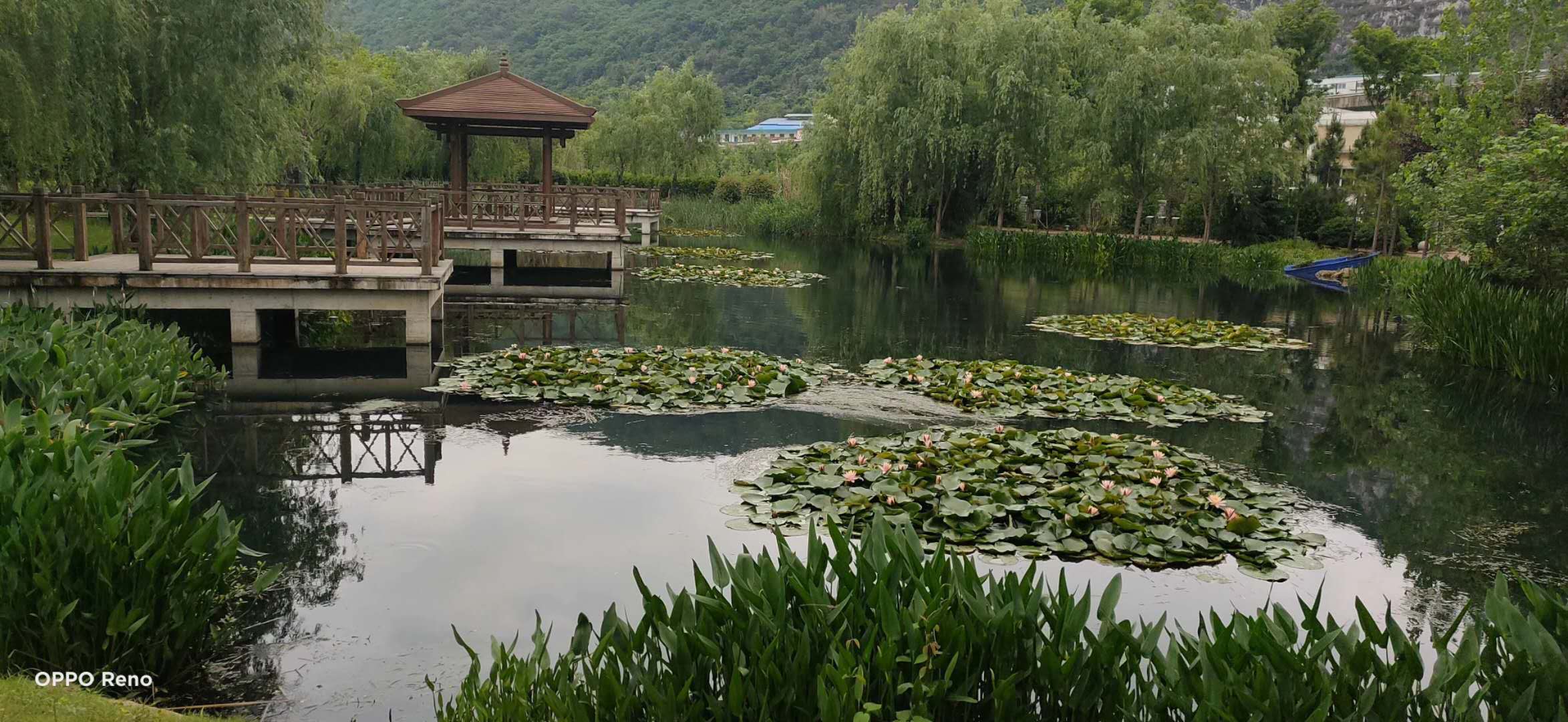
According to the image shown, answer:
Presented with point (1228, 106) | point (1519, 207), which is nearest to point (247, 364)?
point (1519, 207)

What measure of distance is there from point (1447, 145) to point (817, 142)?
18786 millimetres

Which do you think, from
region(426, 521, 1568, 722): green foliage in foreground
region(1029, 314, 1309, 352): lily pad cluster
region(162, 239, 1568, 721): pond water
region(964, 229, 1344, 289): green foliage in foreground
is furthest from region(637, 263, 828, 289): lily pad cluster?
region(426, 521, 1568, 722): green foliage in foreground

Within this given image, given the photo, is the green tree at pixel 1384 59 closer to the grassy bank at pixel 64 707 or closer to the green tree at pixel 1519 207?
the green tree at pixel 1519 207

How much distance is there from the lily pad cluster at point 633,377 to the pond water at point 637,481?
37cm

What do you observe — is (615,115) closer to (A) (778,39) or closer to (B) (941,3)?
(B) (941,3)

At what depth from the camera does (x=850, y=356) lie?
12.7m

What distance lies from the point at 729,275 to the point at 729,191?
22.8 m

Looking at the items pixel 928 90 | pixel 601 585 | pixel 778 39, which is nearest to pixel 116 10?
pixel 601 585

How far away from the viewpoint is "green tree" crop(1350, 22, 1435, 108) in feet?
134

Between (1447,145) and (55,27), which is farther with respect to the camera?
(1447,145)

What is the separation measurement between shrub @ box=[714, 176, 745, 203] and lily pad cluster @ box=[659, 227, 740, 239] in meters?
4.60

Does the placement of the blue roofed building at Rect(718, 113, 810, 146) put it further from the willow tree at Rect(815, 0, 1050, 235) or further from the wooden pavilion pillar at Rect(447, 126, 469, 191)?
the wooden pavilion pillar at Rect(447, 126, 469, 191)

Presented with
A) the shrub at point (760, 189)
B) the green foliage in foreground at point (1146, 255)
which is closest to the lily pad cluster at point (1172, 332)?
the green foliage in foreground at point (1146, 255)

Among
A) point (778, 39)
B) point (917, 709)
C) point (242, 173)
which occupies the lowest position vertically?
point (917, 709)
